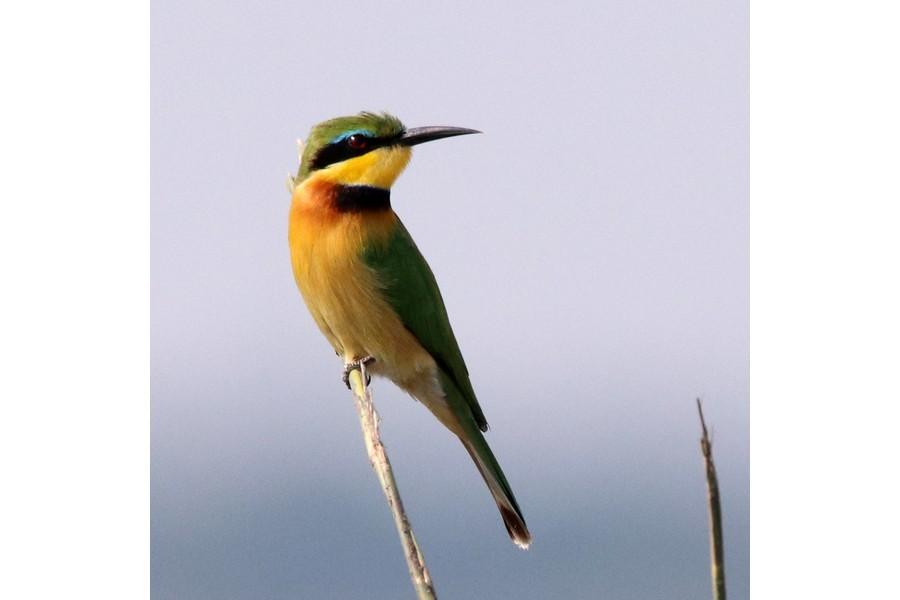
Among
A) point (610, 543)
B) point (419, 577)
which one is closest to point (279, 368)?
point (610, 543)

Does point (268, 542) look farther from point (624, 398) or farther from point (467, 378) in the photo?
point (467, 378)

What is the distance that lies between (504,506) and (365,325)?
1.81ft

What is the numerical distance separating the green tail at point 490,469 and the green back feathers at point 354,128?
24.0 inches

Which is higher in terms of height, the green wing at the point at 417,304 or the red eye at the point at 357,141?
the red eye at the point at 357,141

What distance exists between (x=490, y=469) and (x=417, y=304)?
441mm

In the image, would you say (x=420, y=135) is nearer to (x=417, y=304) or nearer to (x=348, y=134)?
(x=348, y=134)

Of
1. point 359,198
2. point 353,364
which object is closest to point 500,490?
point 353,364

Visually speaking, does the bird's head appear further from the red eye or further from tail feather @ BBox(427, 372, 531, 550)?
tail feather @ BBox(427, 372, 531, 550)

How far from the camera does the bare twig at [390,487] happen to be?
5.98 ft

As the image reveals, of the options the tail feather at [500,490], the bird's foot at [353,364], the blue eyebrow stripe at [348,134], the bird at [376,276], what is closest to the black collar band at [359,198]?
the bird at [376,276]

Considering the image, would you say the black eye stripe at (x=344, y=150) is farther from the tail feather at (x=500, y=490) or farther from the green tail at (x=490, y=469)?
the tail feather at (x=500, y=490)

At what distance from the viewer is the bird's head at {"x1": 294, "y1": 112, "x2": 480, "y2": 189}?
2922 mm

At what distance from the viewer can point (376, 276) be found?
308 cm
